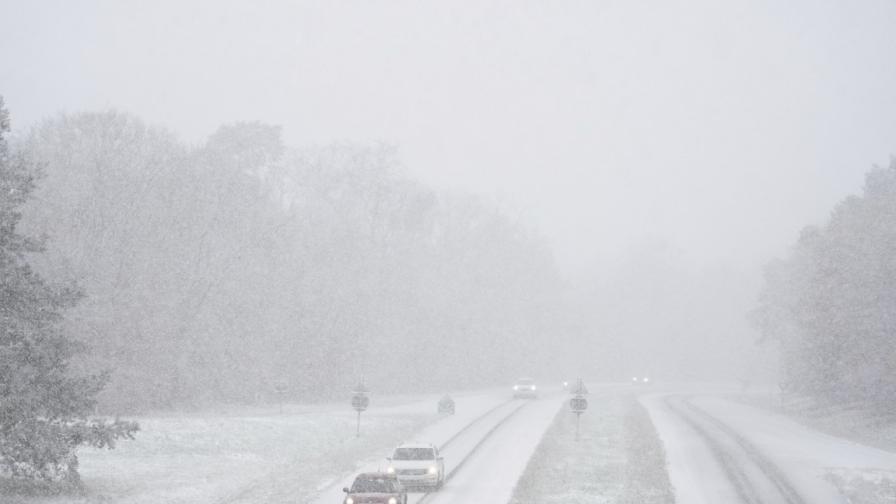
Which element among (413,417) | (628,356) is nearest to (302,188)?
(413,417)

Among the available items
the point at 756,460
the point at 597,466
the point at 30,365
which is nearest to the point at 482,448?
the point at 597,466

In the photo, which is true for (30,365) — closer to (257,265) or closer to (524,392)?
(257,265)

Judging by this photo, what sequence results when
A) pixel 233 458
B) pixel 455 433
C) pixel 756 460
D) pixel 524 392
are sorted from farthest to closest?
pixel 524 392, pixel 455 433, pixel 756 460, pixel 233 458

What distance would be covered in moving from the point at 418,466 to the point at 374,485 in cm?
498

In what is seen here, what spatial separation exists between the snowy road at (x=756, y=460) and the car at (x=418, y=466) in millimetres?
7600

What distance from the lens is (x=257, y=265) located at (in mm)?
60719

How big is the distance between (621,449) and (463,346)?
5560 cm

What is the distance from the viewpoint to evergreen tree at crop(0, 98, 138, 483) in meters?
20.6

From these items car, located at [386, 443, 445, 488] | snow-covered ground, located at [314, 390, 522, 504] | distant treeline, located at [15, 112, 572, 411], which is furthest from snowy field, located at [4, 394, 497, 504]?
distant treeline, located at [15, 112, 572, 411]

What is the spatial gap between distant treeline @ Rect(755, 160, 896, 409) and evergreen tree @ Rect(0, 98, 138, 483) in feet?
133

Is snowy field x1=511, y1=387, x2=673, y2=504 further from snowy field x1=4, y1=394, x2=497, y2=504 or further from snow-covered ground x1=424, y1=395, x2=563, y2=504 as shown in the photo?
snowy field x1=4, y1=394, x2=497, y2=504

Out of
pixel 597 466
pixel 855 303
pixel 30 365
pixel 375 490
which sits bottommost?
pixel 597 466

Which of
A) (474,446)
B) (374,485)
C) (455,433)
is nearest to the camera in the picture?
(374,485)

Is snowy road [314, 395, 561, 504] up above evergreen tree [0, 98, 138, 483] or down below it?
below
